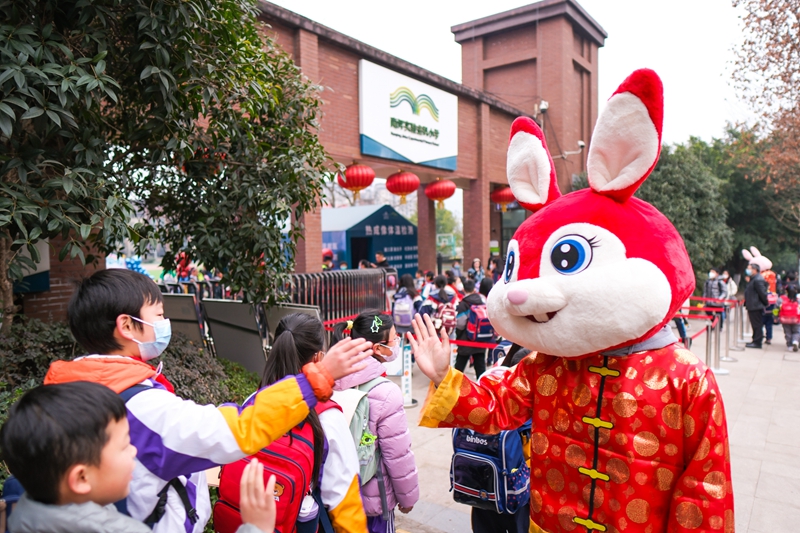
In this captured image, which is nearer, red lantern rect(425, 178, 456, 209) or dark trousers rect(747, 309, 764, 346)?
dark trousers rect(747, 309, 764, 346)

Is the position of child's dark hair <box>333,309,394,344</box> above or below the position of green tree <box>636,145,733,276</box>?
below

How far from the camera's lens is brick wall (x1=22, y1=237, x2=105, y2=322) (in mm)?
6109

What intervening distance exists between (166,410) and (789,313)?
1168 cm

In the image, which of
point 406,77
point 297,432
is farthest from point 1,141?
point 406,77

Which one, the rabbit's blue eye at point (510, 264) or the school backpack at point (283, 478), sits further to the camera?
the rabbit's blue eye at point (510, 264)

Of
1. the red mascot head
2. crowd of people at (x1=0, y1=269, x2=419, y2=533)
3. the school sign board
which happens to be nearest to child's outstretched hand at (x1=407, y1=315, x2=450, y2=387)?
the red mascot head

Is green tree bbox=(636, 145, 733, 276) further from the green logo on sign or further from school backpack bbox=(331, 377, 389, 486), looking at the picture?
school backpack bbox=(331, 377, 389, 486)

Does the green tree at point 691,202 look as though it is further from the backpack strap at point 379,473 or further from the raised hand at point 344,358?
the raised hand at point 344,358

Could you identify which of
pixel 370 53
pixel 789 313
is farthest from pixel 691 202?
pixel 370 53

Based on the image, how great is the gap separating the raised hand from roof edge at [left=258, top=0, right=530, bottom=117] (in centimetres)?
849

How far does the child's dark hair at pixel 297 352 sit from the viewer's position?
6.69ft

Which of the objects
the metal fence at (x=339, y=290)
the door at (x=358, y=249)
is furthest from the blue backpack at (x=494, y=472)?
the door at (x=358, y=249)

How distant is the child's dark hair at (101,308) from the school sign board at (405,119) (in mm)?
9819

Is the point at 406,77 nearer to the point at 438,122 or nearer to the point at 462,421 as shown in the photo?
the point at 438,122
